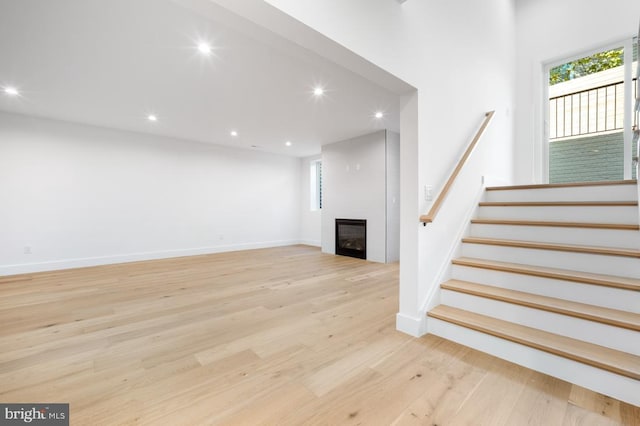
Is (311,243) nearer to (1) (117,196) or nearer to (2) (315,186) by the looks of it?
(2) (315,186)

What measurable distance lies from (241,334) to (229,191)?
4.79m

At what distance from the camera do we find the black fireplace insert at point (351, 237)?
537 centimetres

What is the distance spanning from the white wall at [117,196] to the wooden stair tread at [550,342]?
210 inches

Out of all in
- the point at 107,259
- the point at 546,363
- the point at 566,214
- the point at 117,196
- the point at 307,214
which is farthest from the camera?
the point at 307,214

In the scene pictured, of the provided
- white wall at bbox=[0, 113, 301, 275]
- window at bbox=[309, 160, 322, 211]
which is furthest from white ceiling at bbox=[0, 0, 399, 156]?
window at bbox=[309, 160, 322, 211]

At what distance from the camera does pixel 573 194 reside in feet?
8.53

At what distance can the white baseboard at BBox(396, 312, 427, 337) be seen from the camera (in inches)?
81.8

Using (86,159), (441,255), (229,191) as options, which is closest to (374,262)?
(441,255)

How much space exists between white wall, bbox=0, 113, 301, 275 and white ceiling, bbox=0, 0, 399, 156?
1.53 feet

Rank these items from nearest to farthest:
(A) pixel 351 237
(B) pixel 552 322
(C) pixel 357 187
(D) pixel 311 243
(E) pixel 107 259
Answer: (B) pixel 552 322 < (E) pixel 107 259 < (C) pixel 357 187 < (A) pixel 351 237 < (D) pixel 311 243

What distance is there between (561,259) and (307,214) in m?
5.88

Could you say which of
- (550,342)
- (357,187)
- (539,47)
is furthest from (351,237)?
(539,47)

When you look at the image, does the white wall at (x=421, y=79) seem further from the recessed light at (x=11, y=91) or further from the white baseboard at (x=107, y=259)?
the white baseboard at (x=107, y=259)

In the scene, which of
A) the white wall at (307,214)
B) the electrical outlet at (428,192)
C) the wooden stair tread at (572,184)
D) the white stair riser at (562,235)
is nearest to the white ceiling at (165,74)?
the electrical outlet at (428,192)
